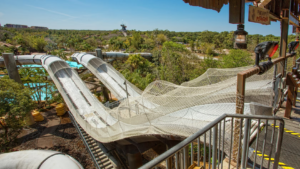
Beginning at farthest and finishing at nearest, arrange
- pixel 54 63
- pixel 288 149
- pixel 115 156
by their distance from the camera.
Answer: pixel 54 63 < pixel 115 156 < pixel 288 149

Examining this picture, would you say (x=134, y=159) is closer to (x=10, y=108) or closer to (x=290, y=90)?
(x=10, y=108)

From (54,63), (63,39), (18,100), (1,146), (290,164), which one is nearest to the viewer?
(290,164)

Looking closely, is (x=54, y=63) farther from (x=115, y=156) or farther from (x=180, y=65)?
(x=180, y=65)

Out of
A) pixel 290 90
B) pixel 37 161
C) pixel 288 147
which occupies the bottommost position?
pixel 37 161

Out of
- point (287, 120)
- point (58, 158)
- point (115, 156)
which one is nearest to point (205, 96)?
point (287, 120)

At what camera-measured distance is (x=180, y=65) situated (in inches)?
520

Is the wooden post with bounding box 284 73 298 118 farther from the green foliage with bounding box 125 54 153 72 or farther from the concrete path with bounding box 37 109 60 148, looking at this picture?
the green foliage with bounding box 125 54 153 72

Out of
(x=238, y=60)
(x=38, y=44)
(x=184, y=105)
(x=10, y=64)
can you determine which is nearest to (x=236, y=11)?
(x=184, y=105)

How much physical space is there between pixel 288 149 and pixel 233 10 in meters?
1.85

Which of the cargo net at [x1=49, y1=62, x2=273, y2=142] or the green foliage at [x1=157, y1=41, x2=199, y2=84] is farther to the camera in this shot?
the green foliage at [x1=157, y1=41, x2=199, y2=84]

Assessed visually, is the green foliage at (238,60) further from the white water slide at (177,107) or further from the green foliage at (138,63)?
the white water slide at (177,107)

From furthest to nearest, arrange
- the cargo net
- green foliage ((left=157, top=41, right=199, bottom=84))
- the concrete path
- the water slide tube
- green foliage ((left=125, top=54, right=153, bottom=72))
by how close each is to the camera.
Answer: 1. green foliage ((left=125, top=54, right=153, bottom=72))
2. green foliage ((left=157, top=41, right=199, bottom=84))
3. the concrete path
4. the water slide tube
5. the cargo net

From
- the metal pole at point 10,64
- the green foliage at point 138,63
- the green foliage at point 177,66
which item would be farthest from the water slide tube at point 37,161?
the green foliage at point 138,63

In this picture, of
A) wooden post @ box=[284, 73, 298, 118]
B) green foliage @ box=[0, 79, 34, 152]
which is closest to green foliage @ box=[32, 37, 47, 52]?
green foliage @ box=[0, 79, 34, 152]
